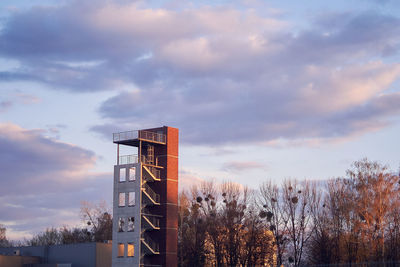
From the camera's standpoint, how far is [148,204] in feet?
263

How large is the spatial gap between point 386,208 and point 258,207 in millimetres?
24791

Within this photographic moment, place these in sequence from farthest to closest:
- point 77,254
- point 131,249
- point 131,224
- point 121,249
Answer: point 77,254 < point 121,249 < point 131,224 < point 131,249

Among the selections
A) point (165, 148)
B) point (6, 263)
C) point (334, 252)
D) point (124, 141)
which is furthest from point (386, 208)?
point (6, 263)

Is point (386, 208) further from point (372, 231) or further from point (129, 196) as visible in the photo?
point (129, 196)

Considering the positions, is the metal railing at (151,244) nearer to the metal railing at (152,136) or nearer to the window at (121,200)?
the window at (121,200)

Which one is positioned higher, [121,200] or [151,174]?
[151,174]

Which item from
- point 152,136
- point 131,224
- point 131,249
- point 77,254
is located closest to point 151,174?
point 152,136

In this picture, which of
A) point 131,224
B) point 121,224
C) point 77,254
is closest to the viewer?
point 131,224

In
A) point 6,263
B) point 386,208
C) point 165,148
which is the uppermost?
point 165,148

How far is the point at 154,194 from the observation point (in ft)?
266

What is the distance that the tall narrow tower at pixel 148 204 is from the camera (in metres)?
78.6

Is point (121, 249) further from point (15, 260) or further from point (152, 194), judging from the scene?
point (15, 260)

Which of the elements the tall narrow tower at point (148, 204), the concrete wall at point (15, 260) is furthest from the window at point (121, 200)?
the concrete wall at point (15, 260)

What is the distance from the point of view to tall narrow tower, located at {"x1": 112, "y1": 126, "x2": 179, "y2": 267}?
258 ft
